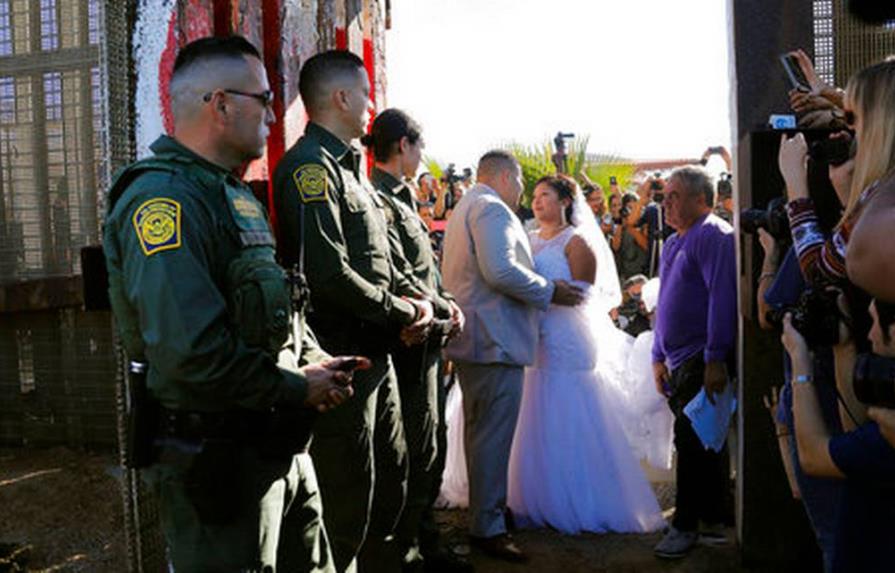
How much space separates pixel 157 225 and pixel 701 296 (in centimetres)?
A: 300

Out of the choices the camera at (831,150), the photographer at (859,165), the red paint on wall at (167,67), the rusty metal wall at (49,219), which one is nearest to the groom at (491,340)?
the camera at (831,150)

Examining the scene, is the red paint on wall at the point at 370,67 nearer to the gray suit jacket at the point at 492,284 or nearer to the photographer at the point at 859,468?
the gray suit jacket at the point at 492,284

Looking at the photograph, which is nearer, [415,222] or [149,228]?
[149,228]

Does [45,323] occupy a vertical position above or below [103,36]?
below

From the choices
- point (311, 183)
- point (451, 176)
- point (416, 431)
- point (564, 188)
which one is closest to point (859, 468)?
point (311, 183)

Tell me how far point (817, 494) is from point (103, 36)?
276cm

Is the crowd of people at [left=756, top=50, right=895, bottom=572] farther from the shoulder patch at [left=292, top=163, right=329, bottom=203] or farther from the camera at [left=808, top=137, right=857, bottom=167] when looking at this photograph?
the shoulder patch at [left=292, top=163, right=329, bottom=203]

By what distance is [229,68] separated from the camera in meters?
2.08

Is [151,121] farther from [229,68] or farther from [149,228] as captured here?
[149,228]

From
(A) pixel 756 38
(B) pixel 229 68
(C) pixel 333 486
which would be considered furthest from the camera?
(A) pixel 756 38

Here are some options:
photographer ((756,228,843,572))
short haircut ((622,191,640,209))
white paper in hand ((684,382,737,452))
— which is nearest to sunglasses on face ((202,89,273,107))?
photographer ((756,228,843,572))

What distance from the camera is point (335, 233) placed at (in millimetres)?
2764

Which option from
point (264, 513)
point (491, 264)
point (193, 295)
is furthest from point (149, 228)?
point (491, 264)

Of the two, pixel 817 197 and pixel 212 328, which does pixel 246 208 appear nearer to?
pixel 212 328
